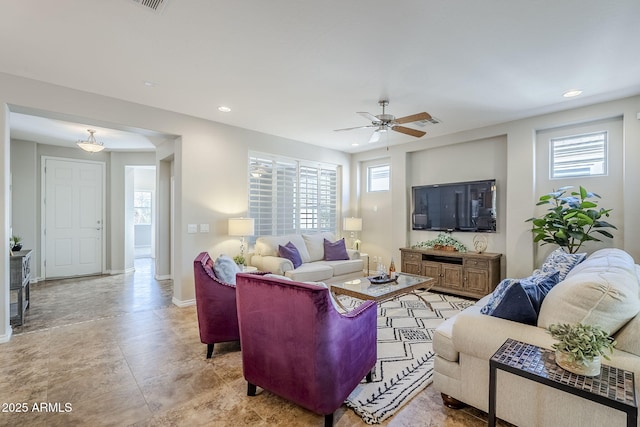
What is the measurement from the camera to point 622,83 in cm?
332

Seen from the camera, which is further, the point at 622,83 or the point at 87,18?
the point at 622,83

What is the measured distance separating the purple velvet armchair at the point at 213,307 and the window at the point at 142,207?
8894mm

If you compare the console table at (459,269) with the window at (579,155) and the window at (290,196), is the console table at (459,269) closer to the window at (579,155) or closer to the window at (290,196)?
the window at (579,155)

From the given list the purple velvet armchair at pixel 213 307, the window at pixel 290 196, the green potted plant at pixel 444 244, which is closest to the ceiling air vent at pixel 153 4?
the purple velvet armchair at pixel 213 307

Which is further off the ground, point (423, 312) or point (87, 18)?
point (87, 18)

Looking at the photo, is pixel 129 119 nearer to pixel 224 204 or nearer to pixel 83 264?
pixel 224 204

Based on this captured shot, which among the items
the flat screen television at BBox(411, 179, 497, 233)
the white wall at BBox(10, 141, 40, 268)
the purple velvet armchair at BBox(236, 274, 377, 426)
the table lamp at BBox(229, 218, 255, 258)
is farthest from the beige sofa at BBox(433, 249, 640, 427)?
the white wall at BBox(10, 141, 40, 268)

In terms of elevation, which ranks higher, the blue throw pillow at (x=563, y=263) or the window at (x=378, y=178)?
the window at (x=378, y=178)

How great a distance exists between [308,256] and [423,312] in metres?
2.21

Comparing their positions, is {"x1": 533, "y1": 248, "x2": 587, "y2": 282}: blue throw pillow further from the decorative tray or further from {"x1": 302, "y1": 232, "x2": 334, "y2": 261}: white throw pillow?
{"x1": 302, "y1": 232, "x2": 334, "y2": 261}: white throw pillow

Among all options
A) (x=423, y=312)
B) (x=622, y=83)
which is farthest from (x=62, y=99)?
(x=622, y=83)

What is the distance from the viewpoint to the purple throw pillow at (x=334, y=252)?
554 centimetres

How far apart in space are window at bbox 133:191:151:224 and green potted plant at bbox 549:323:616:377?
37.3 feet

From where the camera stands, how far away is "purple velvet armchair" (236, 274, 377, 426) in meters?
1.77
